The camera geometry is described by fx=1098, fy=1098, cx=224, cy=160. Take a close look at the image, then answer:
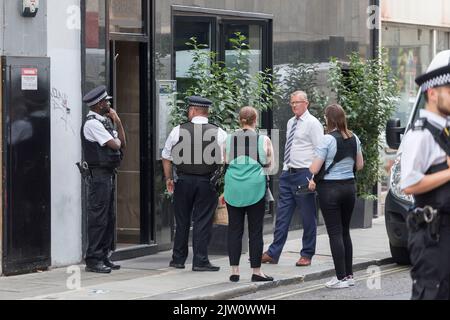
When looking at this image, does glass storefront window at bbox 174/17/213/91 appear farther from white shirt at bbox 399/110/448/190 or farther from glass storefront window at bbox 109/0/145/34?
white shirt at bbox 399/110/448/190

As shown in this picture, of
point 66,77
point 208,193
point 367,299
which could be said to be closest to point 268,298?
point 367,299

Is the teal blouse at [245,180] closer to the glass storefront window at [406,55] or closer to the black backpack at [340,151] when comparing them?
the black backpack at [340,151]

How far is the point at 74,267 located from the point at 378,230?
5.81 metres

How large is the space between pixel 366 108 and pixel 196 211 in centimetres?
522

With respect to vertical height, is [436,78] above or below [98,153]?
above

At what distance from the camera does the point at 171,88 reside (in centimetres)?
1338

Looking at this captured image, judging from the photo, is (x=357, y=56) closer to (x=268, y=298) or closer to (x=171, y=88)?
(x=171, y=88)

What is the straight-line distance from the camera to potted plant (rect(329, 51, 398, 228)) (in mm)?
16344

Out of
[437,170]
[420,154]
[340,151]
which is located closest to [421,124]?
[420,154]

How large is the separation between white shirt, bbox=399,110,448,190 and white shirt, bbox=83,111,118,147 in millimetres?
5302

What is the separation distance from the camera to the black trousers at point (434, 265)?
257 inches

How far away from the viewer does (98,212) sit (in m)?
11.6

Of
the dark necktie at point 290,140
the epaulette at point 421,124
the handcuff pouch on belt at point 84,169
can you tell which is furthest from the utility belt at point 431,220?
the dark necktie at point 290,140

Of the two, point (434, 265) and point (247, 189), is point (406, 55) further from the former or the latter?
point (434, 265)
